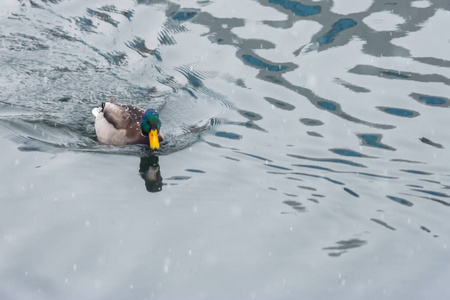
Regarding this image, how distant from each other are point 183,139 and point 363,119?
7.75 feet

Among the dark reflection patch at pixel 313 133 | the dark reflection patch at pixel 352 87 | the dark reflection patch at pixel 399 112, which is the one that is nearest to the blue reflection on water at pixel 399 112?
the dark reflection patch at pixel 399 112

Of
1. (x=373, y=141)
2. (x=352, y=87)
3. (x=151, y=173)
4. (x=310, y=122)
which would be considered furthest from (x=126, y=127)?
(x=352, y=87)

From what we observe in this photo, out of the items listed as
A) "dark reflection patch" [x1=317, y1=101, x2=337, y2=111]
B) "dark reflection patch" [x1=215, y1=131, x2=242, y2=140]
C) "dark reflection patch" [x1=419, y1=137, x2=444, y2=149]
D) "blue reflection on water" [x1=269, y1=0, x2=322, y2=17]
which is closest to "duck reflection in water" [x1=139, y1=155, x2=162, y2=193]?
"dark reflection patch" [x1=215, y1=131, x2=242, y2=140]

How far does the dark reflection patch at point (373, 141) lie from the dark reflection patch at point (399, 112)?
73 cm

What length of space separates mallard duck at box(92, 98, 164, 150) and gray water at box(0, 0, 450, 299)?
0.18m

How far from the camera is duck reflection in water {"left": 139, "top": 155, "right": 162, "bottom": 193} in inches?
296

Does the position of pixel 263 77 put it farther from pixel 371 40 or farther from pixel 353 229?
pixel 353 229

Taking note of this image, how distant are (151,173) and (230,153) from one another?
3.18 ft

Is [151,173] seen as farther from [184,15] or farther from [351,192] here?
[184,15]

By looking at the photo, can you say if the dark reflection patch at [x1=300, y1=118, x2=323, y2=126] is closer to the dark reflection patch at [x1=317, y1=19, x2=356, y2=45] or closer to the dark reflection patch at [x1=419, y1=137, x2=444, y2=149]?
the dark reflection patch at [x1=419, y1=137, x2=444, y2=149]

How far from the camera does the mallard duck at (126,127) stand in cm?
878

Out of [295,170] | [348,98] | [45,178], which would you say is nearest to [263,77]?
[348,98]

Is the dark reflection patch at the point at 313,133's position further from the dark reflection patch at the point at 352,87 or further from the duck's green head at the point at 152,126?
the duck's green head at the point at 152,126

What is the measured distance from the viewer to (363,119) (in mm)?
9039
